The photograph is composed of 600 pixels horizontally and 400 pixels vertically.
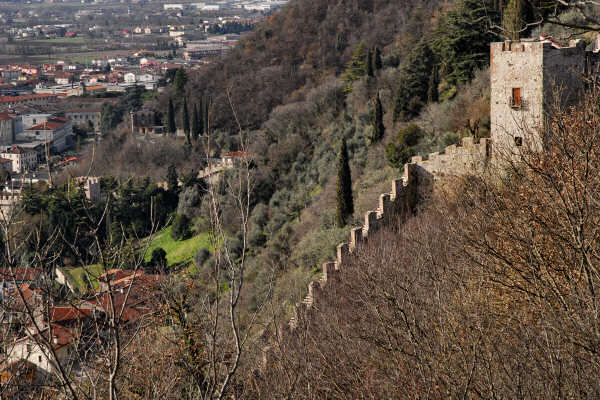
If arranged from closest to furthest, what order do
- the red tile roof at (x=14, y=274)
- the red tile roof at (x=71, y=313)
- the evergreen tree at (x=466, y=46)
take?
the red tile roof at (x=14, y=274) → the red tile roof at (x=71, y=313) → the evergreen tree at (x=466, y=46)

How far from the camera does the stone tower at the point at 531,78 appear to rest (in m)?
12.3

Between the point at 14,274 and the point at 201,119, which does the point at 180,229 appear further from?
the point at 14,274

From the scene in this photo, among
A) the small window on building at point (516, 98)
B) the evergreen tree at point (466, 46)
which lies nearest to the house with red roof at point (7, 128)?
the evergreen tree at point (466, 46)

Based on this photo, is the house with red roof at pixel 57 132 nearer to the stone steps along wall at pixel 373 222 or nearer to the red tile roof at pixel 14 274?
the stone steps along wall at pixel 373 222

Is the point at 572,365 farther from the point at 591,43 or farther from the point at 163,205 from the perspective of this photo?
the point at 163,205

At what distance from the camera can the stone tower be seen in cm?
1226

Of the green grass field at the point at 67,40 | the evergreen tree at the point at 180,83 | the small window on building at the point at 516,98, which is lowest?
the evergreen tree at the point at 180,83

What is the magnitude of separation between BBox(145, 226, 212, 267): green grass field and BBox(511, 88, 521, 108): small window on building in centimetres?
1974

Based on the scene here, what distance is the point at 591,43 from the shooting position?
47.4 feet

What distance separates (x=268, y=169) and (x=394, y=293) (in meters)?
27.7

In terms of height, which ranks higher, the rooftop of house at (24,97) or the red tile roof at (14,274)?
the red tile roof at (14,274)

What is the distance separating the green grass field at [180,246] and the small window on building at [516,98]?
1974 centimetres

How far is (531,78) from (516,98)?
39 cm

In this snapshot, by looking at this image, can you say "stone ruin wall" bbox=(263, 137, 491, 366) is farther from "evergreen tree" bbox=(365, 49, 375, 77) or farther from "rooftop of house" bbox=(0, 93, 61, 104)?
"rooftop of house" bbox=(0, 93, 61, 104)
